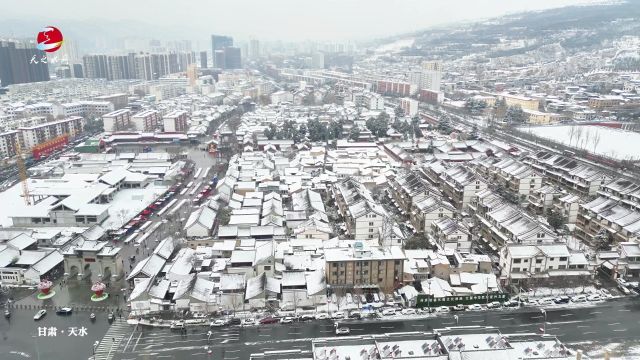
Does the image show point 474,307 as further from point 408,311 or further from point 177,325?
point 177,325

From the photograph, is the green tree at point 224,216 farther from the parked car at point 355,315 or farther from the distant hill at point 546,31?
the distant hill at point 546,31

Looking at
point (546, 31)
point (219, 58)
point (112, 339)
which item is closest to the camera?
point (112, 339)

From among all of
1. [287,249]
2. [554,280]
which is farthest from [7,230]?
[554,280]

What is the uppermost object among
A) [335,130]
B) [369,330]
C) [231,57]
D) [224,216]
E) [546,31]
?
[546,31]

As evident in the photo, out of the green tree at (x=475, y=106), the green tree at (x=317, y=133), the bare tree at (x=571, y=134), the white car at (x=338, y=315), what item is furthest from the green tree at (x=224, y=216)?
the green tree at (x=475, y=106)

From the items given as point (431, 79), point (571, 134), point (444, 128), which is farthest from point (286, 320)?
point (431, 79)

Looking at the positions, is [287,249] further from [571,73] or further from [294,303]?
[571,73]

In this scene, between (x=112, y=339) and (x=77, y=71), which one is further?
(x=77, y=71)

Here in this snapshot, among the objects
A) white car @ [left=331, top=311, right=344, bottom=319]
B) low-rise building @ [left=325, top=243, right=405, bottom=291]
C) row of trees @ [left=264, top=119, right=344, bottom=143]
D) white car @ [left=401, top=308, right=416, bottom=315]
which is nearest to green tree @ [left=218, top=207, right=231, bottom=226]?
low-rise building @ [left=325, top=243, right=405, bottom=291]
